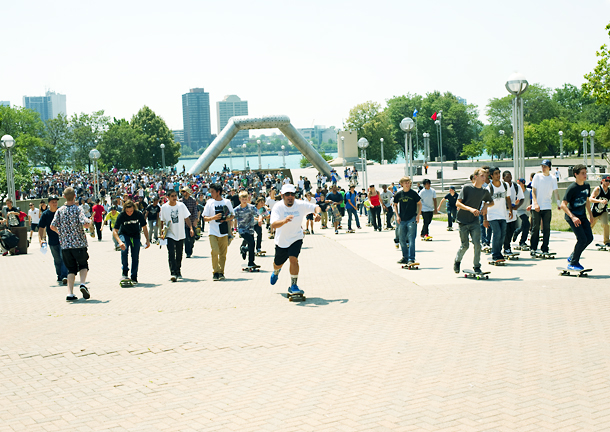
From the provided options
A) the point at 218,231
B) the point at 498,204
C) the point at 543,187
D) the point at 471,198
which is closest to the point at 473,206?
the point at 471,198

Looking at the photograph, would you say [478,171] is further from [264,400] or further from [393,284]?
[264,400]

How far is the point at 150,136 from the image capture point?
9344cm

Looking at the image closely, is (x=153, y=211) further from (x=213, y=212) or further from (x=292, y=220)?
(x=292, y=220)

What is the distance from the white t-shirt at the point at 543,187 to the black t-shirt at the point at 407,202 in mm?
2454

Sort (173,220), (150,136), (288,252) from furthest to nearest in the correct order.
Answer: (150,136) → (173,220) → (288,252)

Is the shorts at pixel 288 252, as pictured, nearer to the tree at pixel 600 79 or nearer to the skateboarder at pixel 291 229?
the skateboarder at pixel 291 229

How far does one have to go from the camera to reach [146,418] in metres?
4.30

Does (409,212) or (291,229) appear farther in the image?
(409,212)

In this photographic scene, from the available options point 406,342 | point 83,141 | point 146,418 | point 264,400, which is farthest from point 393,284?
point 83,141

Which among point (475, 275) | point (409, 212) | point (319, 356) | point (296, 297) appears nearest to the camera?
point (319, 356)

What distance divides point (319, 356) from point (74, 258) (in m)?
5.25

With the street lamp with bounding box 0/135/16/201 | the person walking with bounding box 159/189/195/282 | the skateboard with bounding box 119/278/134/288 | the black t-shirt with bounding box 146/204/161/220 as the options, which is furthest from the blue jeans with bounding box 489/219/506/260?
the street lamp with bounding box 0/135/16/201

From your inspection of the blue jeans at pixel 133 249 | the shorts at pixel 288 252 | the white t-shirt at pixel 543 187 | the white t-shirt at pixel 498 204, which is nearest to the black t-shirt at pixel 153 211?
the blue jeans at pixel 133 249

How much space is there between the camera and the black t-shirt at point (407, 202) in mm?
11180
